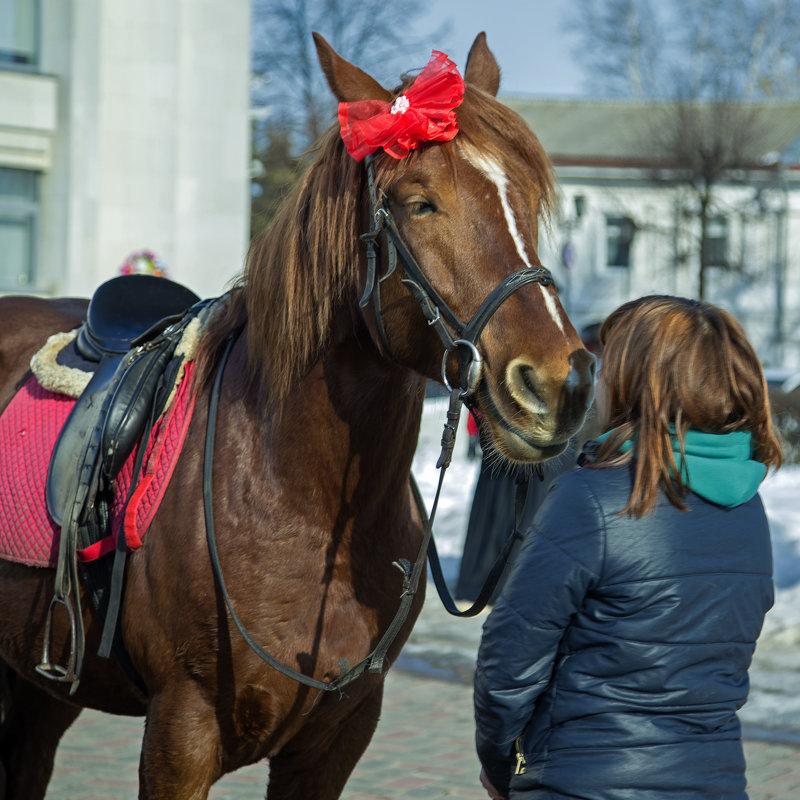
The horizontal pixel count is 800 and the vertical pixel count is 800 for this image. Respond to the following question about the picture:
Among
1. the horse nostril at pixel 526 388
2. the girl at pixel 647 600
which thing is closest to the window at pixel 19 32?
the horse nostril at pixel 526 388

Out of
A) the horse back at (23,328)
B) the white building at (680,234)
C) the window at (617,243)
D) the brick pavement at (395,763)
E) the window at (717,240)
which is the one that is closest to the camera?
the horse back at (23,328)

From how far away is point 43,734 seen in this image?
3627 mm

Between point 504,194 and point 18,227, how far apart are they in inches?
623

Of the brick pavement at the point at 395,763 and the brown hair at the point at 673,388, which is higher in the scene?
the brown hair at the point at 673,388

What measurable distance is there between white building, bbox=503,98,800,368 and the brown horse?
2984 cm

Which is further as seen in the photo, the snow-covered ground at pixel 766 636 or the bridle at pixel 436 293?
the snow-covered ground at pixel 766 636

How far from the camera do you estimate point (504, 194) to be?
2320 mm

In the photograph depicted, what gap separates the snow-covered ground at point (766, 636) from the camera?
580 cm

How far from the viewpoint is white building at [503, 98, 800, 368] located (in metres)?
32.7

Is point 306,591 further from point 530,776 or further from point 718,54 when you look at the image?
point 718,54

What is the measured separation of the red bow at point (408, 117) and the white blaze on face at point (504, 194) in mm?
67

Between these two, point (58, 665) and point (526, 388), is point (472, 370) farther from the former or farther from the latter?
point (58, 665)

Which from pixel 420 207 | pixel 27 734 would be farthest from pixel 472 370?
pixel 27 734

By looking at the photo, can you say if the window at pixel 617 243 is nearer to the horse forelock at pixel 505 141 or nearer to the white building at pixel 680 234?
the white building at pixel 680 234
